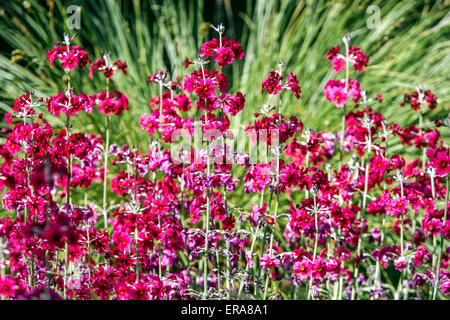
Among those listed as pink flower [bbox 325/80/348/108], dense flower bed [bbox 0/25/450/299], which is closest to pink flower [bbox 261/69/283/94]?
dense flower bed [bbox 0/25/450/299]

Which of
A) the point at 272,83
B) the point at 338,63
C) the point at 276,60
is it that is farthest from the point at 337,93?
the point at 276,60

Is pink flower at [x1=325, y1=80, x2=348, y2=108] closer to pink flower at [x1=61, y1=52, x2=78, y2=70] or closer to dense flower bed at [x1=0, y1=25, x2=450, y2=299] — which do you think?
dense flower bed at [x1=0, y1=25, x2=450, y2=299]

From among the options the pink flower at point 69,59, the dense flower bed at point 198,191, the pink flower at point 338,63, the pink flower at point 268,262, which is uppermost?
the pink flower at point 338,63

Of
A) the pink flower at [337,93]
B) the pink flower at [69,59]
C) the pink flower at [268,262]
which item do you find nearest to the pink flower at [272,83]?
the pink flower at [337,93]

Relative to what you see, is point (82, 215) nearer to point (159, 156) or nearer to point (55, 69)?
point (159, 156)

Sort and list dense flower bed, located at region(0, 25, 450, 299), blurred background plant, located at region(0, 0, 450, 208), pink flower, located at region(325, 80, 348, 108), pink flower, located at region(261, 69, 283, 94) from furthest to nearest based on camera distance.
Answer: blurred background plant, located at region(0, 0, 450, 208), pink flower, located at region(325, 80, 348, 108), pink flower, located at region(261, 69, 283, 94), dense flower bed, located at region(0, 25, 450, 299)

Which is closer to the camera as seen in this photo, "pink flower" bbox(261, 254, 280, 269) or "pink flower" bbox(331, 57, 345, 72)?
"pink flower" bbox(261, 254, 280, 269)

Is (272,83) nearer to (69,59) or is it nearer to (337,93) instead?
(337,93)

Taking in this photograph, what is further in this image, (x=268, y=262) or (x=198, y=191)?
(x=198, y=191)

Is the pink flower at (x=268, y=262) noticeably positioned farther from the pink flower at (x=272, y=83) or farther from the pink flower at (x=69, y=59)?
the pink flower at (x=69, y=59)

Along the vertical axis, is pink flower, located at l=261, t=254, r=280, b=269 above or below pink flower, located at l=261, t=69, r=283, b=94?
below

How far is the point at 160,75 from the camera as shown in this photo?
5.39ft
